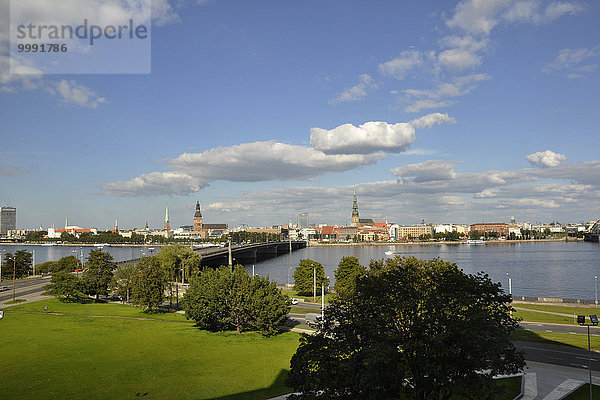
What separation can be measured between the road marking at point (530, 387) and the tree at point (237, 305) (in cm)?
2548

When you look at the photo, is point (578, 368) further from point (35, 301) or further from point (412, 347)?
point (35, 301)

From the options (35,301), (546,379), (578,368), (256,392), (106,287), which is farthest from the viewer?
(106,287)

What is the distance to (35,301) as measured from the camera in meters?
68.6

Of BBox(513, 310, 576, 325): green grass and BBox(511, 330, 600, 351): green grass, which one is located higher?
BBox(511, 330, 600, 351): green grass

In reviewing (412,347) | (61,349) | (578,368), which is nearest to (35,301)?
(61,349)

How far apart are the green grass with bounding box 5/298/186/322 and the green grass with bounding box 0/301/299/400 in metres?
6.75

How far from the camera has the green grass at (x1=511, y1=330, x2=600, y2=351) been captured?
1624 inches

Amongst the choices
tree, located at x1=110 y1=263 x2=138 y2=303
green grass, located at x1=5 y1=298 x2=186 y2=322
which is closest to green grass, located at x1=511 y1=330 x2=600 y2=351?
green grass, located at x1=5 y1=298 x2=186 y2=322

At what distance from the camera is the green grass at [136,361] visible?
98.6 ft

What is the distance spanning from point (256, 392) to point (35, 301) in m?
56.4

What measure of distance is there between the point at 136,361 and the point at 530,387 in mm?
32431

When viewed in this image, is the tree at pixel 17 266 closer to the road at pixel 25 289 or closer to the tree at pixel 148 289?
the road at pixel 25 289

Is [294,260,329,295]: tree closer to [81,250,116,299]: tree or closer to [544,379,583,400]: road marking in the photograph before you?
[81,250,116,299]: tree

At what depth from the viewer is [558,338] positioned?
4400 centimetres
